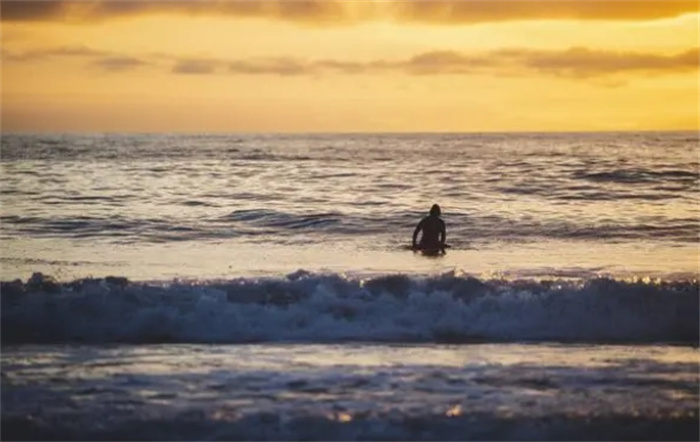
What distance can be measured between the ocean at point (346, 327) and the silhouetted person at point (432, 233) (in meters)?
0.32

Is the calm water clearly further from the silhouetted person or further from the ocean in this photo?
the silhouetted person

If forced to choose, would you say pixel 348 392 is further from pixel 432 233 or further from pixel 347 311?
pixel 432 233

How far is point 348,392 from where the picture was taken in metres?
10.2

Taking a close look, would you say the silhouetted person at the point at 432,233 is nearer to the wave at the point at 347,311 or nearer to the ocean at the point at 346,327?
the ocean at the point at 346,327

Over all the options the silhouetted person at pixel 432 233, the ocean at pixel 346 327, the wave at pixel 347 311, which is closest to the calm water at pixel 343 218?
the ocean at pixel 346 327

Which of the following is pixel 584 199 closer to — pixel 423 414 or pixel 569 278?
pixel 569 278

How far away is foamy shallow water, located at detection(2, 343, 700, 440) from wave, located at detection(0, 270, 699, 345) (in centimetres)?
80

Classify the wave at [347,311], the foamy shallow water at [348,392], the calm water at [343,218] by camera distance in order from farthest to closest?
the calm water at [343,218] → the wave at [347,311] → the foamy shallow water at [348,392]

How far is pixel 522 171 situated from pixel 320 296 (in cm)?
2999

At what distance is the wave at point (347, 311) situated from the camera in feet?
44.2

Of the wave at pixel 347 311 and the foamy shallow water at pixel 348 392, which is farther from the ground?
the wave at pixel 347 311

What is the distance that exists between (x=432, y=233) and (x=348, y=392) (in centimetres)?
1057

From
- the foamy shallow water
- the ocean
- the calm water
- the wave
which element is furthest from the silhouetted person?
the foamy shallow water

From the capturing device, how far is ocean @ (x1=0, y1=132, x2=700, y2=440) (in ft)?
31.3
